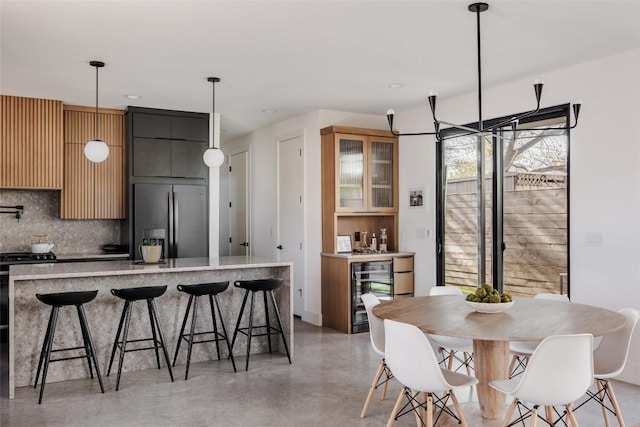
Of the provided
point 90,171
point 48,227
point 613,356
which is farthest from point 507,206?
point 48,227

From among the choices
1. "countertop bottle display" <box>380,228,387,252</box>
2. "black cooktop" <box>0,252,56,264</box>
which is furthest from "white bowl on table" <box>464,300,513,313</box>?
"black cooktop" <box>0,252,56,264</box>

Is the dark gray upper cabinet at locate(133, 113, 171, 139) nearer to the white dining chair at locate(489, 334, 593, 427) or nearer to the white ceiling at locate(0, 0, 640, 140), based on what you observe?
the white ceiling at locate(0, 0, 640, 140)

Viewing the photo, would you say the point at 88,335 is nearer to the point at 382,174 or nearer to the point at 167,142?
the point at 167,142

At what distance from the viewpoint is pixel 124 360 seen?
444cm

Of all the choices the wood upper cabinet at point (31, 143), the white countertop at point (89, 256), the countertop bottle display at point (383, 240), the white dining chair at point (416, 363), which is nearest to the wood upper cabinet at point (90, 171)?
the wood upper cabinet at point (31, 143)

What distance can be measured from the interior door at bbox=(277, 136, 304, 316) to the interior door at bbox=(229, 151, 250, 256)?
1.08m

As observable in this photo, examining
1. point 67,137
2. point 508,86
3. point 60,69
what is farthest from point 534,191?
point 67,137

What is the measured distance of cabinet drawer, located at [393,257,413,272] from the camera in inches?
243

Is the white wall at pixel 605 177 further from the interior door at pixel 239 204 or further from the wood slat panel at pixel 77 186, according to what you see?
the wood slat panel at pixel 77 186

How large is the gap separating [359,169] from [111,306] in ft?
10.5

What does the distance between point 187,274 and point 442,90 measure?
3138mm

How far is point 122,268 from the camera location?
169 inches

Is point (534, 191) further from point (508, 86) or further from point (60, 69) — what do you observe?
point (60, 69)

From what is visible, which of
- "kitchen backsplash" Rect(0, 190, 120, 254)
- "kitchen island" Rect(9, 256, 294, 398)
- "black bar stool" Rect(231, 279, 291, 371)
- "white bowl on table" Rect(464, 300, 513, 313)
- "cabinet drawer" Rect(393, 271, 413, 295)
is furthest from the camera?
"cabinet drawer" Rect(393, 271, 413, 295)
